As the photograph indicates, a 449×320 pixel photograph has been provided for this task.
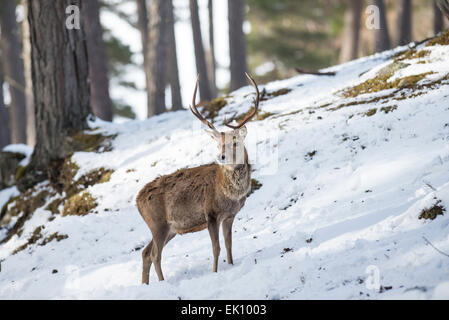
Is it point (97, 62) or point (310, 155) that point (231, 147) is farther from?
point (97, 62)

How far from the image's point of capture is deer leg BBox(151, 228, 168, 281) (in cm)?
600

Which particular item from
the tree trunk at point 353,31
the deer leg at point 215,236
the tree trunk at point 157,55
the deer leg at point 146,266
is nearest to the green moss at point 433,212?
the deer leg at point 215,236

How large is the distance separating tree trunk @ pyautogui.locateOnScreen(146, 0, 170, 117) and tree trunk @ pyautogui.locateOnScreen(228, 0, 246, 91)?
12.5 ft

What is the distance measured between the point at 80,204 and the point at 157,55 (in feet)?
22.0

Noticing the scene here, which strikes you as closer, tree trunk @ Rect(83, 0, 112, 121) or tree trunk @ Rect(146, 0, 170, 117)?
tree trunk @ Rect(146, 0, 170, 117)

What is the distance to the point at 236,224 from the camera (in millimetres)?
7359

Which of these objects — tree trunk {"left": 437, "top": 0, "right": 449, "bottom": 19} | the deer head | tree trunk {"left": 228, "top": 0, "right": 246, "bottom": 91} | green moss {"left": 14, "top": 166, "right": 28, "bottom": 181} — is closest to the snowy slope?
tree trunk {"left": 437, "top": 0, "right": 449, "bottom": 19}

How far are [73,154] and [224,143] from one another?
5.94 meters

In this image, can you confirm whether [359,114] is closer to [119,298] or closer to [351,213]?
[351,213]

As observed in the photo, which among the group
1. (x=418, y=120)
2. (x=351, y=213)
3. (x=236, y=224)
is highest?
(x=418, y=120)

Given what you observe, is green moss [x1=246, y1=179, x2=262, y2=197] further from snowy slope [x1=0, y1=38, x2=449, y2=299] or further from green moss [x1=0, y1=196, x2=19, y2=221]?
green moss [x1=0, y1=196, x2=19, y2=221]
